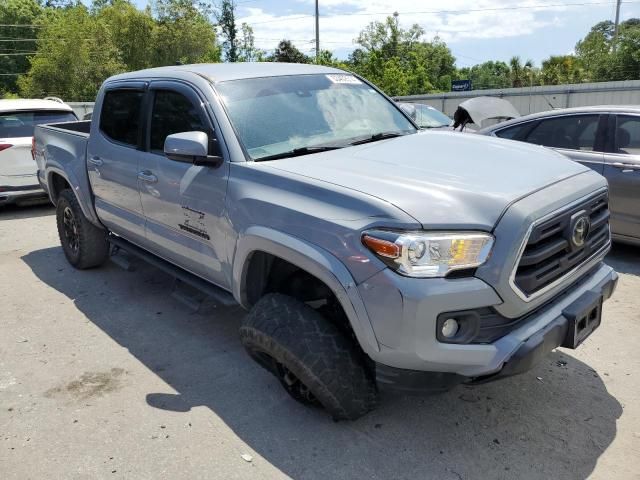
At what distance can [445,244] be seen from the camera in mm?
2400

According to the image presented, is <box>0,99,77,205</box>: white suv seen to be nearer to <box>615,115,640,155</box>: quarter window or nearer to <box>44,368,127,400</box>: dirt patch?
<box>44,368,127,400</box>: dirt patch

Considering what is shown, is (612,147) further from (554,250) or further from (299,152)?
(299,152)

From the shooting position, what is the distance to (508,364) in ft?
8.03

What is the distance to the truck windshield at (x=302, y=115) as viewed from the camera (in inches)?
133

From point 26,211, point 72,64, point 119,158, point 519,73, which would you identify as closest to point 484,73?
point 519,73

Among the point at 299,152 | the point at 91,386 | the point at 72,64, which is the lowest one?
the point at 91,386

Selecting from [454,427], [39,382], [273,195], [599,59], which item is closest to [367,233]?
[273,195]

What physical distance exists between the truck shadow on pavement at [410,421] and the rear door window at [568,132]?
2849 mm

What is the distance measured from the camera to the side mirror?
3.17 metres

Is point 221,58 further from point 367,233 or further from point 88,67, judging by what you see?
point 367,233

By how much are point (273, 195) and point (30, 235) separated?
582 centimetres

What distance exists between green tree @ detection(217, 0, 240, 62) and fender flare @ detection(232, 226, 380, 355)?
162ft

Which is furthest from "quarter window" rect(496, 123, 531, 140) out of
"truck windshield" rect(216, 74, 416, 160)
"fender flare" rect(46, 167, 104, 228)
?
"fender flare" rect(46, 167, 104, 228)

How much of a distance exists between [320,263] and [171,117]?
1966mm
